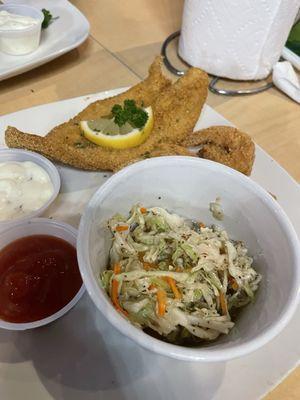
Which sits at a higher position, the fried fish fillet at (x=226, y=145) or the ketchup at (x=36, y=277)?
the fried fish fillet at (x=226, y=145)

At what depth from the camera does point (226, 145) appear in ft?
4.89

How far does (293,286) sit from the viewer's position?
34.4 inches

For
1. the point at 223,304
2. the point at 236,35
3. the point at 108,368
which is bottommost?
the point at 108,368

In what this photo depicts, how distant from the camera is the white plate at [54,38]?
1816 millimetres

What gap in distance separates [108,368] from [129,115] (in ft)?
2.73

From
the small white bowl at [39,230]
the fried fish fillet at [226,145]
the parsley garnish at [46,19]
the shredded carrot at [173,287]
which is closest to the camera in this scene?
the shredded carrot at [173,287]

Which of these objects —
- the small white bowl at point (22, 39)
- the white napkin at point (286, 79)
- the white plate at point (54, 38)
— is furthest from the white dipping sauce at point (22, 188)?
the white napkin at point (286, 79)

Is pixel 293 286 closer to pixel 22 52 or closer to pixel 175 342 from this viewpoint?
pixel 175 342

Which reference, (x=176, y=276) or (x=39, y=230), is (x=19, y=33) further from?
(x=176, y=276)

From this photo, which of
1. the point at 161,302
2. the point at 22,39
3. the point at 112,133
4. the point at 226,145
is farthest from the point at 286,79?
the point at 161,302

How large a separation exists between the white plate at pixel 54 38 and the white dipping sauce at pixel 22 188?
1.90ft

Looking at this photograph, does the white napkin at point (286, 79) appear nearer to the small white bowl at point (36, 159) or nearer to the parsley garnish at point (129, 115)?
the parsley garnish at point (129, 115)

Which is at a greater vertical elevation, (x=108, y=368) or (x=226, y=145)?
(x=226, y=145)

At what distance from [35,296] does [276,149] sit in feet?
3.64
